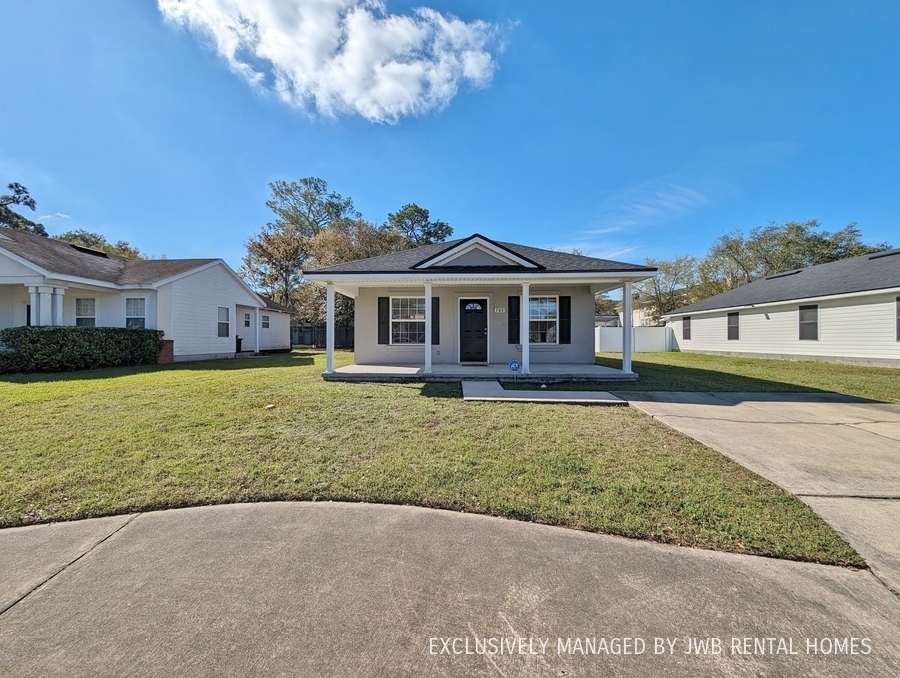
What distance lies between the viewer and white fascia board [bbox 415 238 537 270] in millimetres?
8961

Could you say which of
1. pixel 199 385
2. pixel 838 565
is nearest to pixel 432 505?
pixel 838 565

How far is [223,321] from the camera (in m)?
16.6

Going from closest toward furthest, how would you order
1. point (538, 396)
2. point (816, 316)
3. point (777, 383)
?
point (538, 396), point (777, 383), point (816, 316)

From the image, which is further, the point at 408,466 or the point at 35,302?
the point at 35,302

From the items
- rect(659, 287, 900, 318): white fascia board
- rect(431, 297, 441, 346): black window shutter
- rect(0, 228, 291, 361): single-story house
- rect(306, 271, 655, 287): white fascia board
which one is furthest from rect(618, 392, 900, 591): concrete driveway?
rect(0, 228, 291, 361): single-story house

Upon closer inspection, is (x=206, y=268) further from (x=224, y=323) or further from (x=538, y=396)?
(x=538, y=396)

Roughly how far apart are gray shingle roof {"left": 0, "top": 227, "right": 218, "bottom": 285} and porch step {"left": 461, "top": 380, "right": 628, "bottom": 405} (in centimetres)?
1353

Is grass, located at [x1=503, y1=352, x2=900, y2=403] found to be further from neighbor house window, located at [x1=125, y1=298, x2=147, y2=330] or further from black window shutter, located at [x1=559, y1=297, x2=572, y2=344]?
neighbor house window, located at [x1=125, y1=298, x2=147, y2=330]

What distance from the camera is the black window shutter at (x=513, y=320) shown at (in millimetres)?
10781

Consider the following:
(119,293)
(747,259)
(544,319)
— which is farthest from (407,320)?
(747,259)

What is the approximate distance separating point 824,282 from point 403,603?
21847mm

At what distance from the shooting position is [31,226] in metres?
29.0

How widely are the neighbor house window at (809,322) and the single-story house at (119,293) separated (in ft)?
84.9

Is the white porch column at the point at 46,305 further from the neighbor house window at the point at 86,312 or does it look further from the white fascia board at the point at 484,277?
the white fascia board at the point at 484,277
